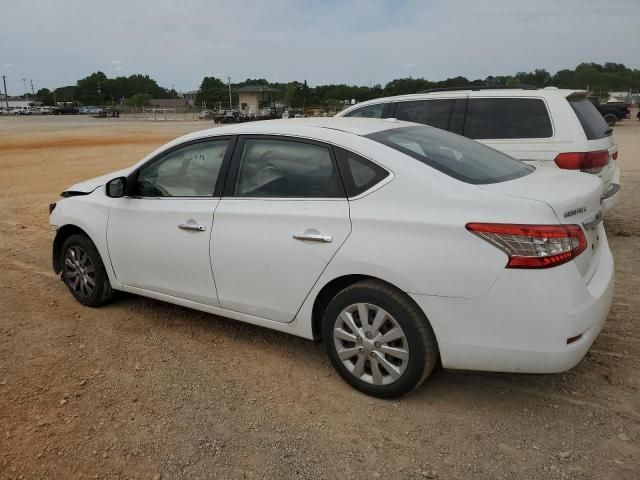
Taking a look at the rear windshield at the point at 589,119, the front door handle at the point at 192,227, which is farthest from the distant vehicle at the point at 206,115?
the front door handle at the point at 192,227

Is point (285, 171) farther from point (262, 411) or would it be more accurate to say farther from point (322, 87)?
point (322, 87)

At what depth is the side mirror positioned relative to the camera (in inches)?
172

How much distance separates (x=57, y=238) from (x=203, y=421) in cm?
277

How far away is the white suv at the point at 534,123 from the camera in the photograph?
582 centimetres

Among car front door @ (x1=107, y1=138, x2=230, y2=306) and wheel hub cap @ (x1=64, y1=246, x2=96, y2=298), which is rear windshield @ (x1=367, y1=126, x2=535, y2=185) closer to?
car front door @ (x1=107, y1=138, x2=230, y2=306)

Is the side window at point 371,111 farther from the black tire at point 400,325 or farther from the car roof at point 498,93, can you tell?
the black tire at point 400,325

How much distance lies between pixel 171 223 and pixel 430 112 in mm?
4034

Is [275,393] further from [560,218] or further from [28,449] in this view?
[560,218]

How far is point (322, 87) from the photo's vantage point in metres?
95.6

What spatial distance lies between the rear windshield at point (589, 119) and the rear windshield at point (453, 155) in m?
2.62

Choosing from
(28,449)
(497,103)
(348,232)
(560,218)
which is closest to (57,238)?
(28,449)

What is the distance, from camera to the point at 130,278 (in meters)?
4.44

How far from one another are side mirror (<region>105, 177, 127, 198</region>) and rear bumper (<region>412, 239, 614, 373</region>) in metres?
2.63

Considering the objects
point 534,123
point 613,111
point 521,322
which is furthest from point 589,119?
point 613,111
